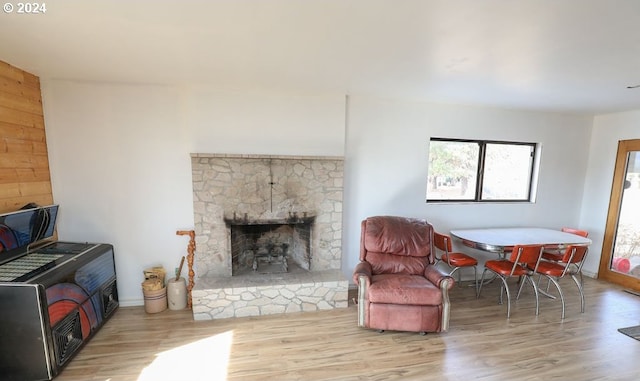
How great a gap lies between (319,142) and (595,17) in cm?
236

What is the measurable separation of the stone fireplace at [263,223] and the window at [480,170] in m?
1.52

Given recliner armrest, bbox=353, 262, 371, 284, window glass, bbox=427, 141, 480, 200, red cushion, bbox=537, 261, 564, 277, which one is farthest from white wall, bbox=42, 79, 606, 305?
red cushion, bbox=537, 261, 564, 277

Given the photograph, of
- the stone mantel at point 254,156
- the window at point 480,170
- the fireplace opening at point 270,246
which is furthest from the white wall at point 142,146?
the window at point 480,170

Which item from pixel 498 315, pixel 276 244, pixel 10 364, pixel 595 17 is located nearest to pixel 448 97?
pixel 595 17

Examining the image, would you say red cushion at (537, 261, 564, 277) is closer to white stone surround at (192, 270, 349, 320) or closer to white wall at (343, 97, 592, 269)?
white wall at (343, 97, 592, 269)

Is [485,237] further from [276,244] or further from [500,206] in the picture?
[276,244]

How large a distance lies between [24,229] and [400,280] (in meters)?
3.39

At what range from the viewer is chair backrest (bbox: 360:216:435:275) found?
3.02m

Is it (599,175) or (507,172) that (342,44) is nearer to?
(507,172)

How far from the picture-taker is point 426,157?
12.0 ft

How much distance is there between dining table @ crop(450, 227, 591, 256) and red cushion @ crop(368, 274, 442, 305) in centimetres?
96

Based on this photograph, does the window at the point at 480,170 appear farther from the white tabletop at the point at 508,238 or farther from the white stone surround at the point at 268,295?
the white stone surround at the point at 268,295

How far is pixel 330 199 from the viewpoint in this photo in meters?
3.31

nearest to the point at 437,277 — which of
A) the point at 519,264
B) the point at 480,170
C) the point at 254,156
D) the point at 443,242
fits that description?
the point at 443,242
